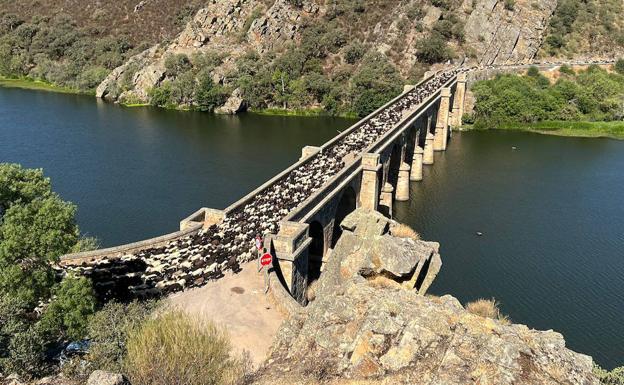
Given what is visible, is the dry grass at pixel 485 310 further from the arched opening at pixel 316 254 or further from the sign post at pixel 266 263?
the sign post at pixel 266 263

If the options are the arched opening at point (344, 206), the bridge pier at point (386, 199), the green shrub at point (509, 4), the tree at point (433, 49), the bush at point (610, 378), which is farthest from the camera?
the green shrub at point (509, 4)

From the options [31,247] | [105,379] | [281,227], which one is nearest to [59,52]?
[281,227]

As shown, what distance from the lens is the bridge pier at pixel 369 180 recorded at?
3216 cm

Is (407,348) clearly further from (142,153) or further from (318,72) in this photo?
(318,72)

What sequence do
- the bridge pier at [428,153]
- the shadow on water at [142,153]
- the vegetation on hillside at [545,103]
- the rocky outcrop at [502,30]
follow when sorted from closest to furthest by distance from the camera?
the shadow on water at [142,153]
the bridge pier at [428,153]
the vegetation on hillside at [545,103]
the rocky outcrop at [502,30]

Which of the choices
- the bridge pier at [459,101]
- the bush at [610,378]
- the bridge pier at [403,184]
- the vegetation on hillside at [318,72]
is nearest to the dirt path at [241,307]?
the bush at [610,378]

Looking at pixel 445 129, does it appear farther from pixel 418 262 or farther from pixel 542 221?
pixel 418 262

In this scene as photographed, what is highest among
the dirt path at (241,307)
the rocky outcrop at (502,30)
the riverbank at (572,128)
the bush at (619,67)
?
the rocky outcrop at (502,30)

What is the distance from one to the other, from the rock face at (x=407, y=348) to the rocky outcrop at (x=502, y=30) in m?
73.6

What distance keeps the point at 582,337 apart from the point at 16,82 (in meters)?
102

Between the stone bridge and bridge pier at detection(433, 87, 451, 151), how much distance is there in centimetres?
1726

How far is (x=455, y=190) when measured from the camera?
4481 cm

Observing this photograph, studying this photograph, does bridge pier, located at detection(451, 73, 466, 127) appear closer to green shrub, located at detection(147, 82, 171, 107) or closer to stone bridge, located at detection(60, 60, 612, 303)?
stone bridge, located at detection(60, 60, 612, 303)

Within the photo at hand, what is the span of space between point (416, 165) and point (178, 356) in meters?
38.9
